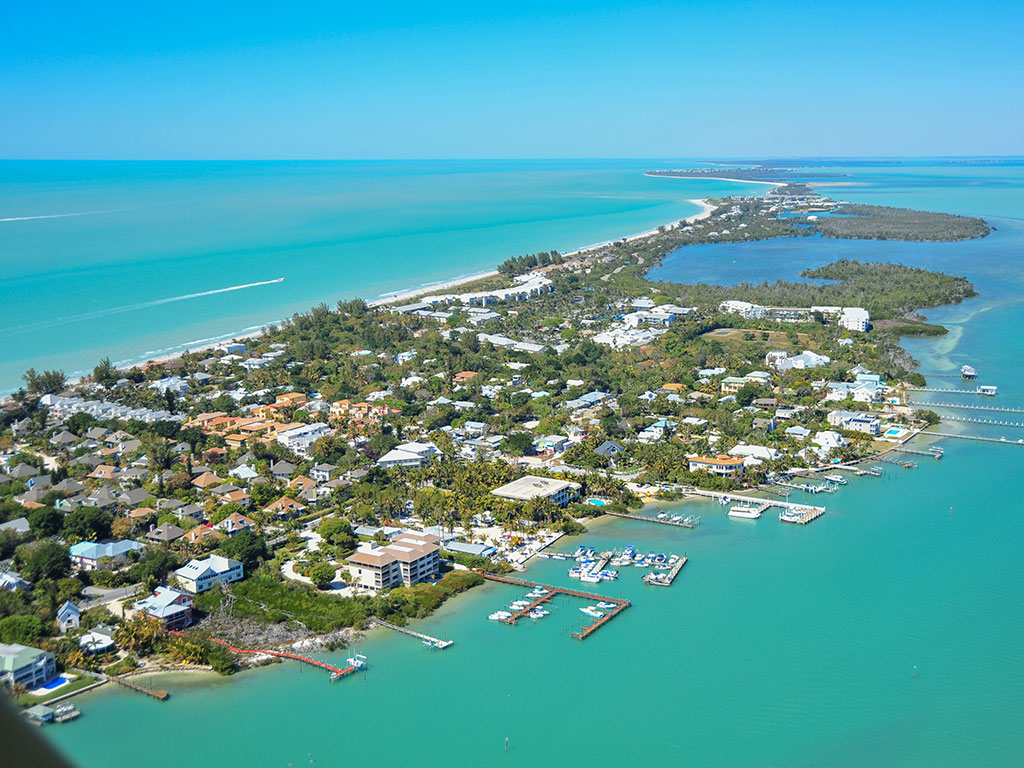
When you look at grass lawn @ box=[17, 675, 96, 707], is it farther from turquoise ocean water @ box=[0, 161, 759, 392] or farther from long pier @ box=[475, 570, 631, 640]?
turquoise ocean water @ box=[0, 161, 759, 392]

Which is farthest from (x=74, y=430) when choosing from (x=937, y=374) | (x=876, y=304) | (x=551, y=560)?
(x=876, y=304)

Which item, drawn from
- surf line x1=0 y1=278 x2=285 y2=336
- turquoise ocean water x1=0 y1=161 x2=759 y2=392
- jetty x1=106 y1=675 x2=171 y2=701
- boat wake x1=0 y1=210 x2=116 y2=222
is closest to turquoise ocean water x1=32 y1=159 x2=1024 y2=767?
jetty x1=106 y1=675 x2=171 y2=701

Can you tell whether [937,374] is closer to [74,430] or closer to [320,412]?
[320,412]

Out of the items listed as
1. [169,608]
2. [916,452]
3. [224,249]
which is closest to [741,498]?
[916,452]

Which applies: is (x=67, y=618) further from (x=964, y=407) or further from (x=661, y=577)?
(x=964, y=407)

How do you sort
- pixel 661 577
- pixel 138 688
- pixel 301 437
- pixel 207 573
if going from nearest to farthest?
pixel 138 688, pixel 207 573, pixel 661 577, pixel 301 437

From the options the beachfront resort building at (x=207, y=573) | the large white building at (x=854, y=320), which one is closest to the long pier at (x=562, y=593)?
the beachfront resort building at (x=207, y=573)
